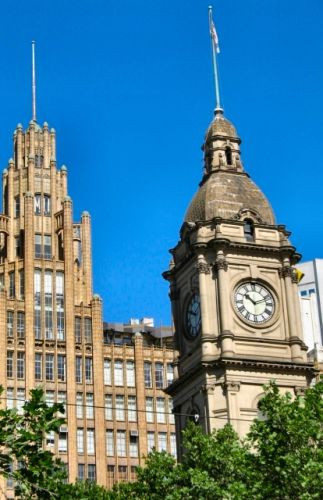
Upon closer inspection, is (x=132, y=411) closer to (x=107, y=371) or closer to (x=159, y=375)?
(x=107, y=371)

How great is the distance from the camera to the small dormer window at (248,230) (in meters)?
74.1

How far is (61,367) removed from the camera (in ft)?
377

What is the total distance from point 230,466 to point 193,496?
2.06 m

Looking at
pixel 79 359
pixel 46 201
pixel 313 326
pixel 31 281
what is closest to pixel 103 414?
pixel 79 359

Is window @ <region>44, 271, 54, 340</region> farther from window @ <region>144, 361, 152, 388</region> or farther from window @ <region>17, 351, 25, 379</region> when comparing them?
window @ <region>144, 361, 152, 388</region>

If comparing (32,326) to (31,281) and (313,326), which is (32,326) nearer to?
(31,281)

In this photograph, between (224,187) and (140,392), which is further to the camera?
(140,392)

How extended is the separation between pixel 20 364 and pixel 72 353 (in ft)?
15.7

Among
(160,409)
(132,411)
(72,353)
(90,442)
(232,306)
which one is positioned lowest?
(232,306)

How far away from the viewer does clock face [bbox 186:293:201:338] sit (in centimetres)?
7206

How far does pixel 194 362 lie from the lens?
7156cm

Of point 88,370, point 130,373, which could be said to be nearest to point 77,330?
point 88,370

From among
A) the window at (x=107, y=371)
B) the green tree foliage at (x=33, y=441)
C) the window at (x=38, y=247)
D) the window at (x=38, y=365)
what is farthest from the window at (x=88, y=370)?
the green tree foliage at (x=33, y=441)

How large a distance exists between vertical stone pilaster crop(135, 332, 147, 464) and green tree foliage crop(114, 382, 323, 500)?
179 feet
